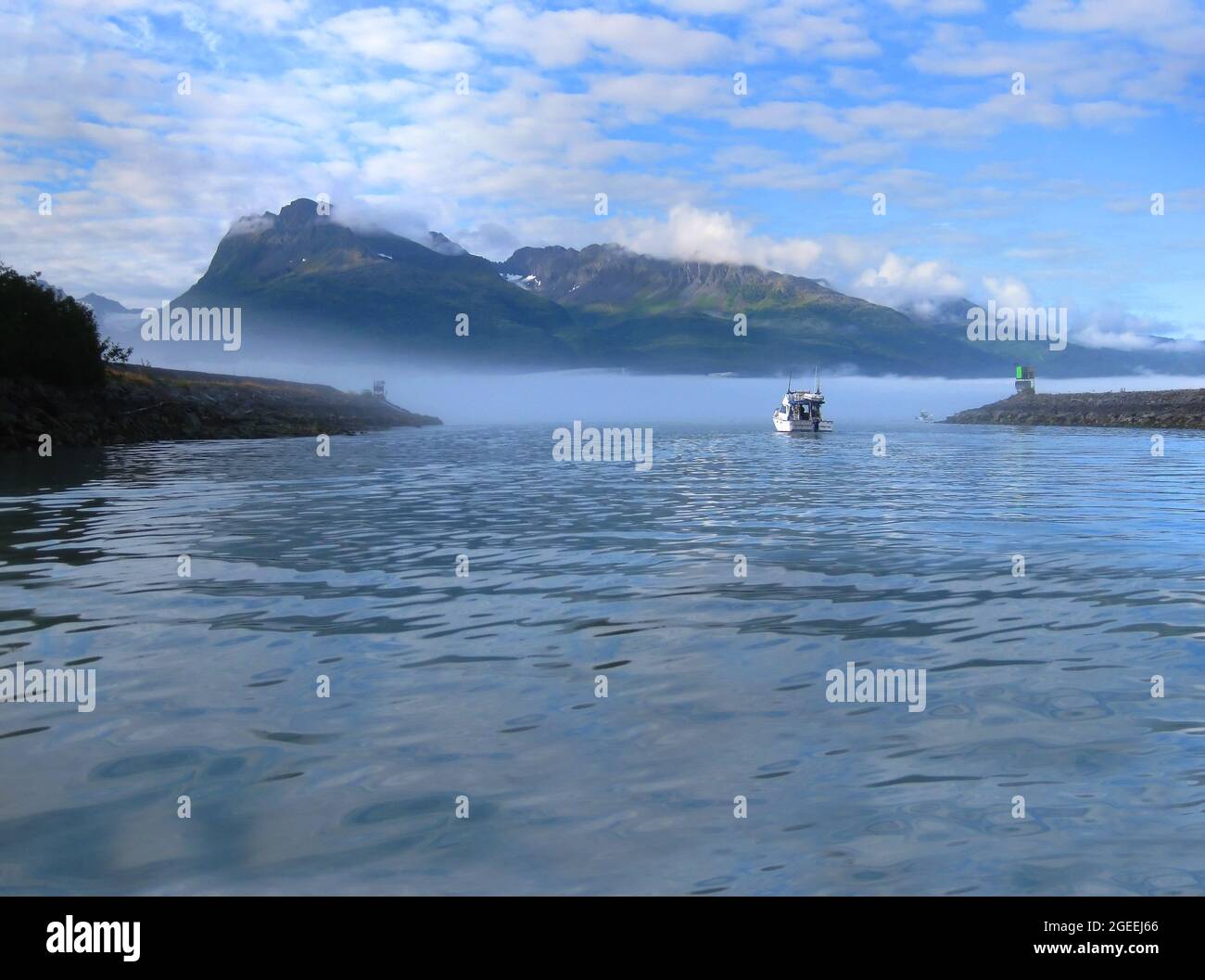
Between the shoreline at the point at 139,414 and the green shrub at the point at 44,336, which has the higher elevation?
the green shrub at the point at 44,336

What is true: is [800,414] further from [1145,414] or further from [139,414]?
[139,414]

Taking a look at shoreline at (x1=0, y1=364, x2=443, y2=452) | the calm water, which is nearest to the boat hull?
shoreline at (x1=0, y1=364, x2=443, y2=452)

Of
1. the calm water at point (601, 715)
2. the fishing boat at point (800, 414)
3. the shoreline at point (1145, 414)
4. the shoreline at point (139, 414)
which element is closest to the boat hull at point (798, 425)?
the fishing boat at point (800, 414)

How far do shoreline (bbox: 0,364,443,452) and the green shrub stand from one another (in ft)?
4.43

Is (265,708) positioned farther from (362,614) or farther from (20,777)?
(362,614)

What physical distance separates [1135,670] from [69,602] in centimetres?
1699

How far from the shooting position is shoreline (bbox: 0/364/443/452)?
224ft

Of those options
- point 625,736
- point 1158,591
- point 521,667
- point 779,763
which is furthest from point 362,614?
point 1158,591

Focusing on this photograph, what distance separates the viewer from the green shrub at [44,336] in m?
75.2

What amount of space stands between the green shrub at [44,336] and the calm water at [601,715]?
5549cm

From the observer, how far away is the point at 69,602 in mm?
17859

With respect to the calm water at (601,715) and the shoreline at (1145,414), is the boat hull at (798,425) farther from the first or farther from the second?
the calm water at (601,715)

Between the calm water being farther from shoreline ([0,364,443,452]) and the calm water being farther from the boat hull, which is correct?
the boat hull

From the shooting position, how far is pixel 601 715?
37.8 ft
